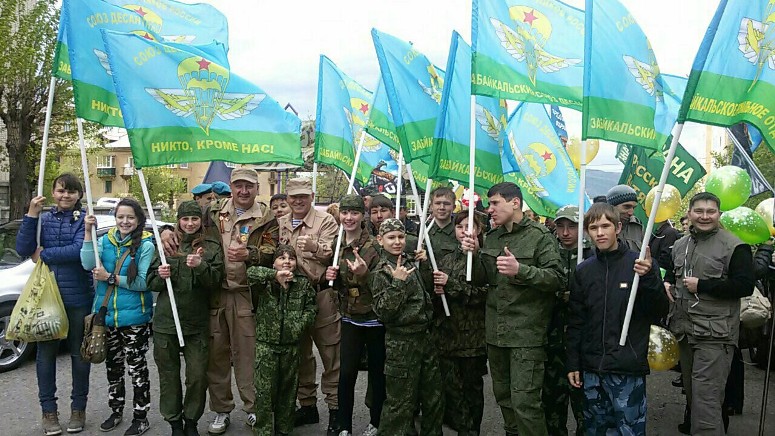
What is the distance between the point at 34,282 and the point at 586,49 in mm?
4498

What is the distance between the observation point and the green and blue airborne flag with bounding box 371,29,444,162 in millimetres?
5039

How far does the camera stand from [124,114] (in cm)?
454

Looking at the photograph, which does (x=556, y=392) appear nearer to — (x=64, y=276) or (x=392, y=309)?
(x=392, y=309)

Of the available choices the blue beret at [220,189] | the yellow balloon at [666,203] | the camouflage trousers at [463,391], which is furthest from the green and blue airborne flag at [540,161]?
the blue beret at [220,189]

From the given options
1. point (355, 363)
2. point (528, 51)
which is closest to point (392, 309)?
point (355, 363)

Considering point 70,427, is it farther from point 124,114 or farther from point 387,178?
point 387,178

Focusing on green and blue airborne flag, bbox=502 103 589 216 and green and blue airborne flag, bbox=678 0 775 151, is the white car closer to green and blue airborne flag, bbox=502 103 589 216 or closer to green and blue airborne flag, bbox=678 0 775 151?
green and blue airborne flag, bbox=502 103 589 216

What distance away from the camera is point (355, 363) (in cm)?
474

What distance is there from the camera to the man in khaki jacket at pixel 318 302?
4.99m

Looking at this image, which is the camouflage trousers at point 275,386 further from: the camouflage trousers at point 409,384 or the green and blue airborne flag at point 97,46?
the green and blue airborne flag at point 97,46

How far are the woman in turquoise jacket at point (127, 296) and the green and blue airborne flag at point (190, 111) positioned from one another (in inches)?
24.4

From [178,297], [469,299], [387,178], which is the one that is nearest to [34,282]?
[178,297]

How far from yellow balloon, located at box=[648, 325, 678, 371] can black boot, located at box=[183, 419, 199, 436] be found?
3.49m

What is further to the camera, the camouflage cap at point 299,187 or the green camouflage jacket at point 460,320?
the camouflage cap at point 299,187
